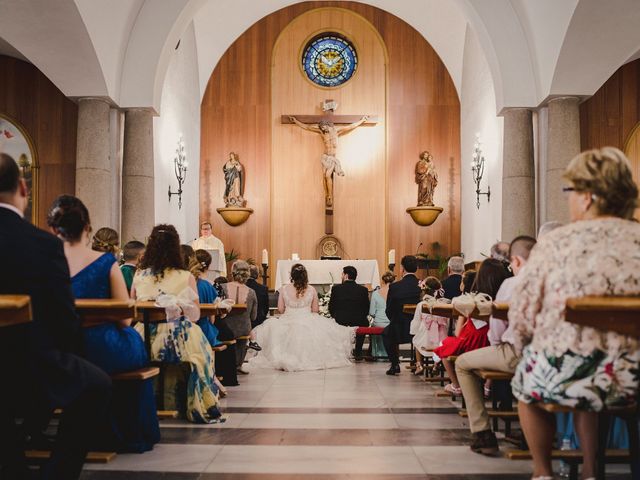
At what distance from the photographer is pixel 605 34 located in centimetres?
857

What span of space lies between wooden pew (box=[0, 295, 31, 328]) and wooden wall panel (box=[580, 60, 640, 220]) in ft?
35.4

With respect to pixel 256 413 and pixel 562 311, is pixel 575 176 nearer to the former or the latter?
pixel 562 311

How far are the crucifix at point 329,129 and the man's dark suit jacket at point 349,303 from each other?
5.51 m

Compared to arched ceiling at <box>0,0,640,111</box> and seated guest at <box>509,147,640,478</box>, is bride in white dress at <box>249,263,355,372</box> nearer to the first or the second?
arched ceiling at <box>0,0,640,111</box>

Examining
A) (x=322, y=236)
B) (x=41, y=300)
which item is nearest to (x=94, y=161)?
(x=322, y=236)

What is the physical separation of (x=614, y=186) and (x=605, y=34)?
6.43 meters

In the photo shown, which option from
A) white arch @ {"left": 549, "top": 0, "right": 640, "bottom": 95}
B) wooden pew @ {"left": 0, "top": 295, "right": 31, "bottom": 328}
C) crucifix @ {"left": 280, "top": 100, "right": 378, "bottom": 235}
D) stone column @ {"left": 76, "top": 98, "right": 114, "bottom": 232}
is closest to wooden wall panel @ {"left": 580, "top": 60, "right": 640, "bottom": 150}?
white arch @ {"left": 549, "top": 0, "right": 640, "bottom": 95}

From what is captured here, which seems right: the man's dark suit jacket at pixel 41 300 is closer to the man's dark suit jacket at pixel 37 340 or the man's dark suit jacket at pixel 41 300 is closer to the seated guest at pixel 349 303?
the man's dark suit jacket at pixel 37 340

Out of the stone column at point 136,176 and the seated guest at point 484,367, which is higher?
the stone column at point 136,176

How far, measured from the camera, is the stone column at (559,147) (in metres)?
9.53

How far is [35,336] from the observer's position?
2.72 meters

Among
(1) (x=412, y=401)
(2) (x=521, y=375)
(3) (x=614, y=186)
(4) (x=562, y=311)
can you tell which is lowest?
(1) (x=412, y=401)

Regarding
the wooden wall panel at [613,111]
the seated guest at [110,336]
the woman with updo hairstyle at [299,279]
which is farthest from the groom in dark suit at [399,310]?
the wooden wall panel at [613,111]

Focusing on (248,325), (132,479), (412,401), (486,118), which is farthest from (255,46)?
(132,479)
